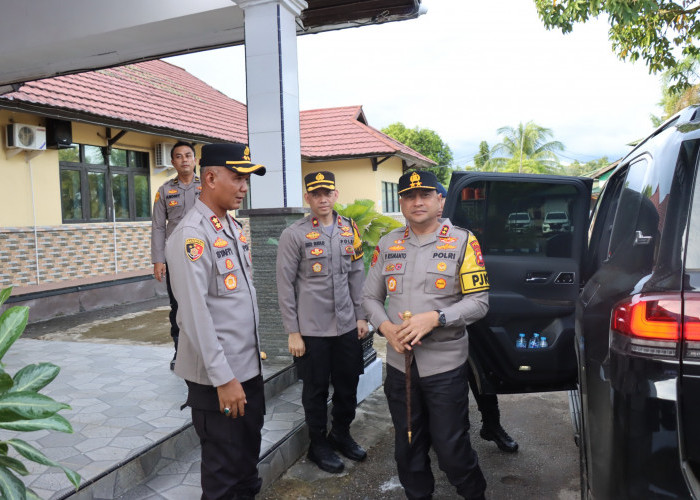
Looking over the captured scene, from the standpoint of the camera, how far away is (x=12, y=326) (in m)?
1.64

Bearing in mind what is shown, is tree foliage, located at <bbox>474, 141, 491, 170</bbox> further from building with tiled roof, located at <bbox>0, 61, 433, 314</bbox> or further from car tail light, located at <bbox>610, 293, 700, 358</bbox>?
car tail light, located at <bbox>610, 293, 700, 358</bbox>

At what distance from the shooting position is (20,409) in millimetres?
1523

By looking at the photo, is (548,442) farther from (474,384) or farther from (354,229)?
(354,229)

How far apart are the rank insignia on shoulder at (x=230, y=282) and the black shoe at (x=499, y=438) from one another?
2.26m

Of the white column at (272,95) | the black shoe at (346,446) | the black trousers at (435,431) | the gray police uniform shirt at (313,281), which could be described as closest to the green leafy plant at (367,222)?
the white column at (272,95)

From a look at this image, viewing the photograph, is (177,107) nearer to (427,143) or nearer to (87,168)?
(87,168)

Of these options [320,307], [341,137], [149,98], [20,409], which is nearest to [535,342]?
[320,307]

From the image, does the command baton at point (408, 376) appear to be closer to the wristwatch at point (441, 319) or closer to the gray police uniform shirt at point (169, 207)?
the wristwatch at point (441, 319)

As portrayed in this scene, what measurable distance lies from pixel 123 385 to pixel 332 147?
1317cm

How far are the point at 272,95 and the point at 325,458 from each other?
9.30 ft

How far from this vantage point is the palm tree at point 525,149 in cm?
3725

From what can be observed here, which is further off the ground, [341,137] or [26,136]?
[341,137]

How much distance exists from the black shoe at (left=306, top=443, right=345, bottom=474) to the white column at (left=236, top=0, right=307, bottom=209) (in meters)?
1.95

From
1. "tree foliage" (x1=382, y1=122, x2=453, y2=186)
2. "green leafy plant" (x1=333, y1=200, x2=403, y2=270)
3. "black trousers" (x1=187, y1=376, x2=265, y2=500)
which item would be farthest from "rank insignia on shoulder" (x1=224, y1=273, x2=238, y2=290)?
"tree foliage" (x1=382, y1=122, x2=453, y2=186)
